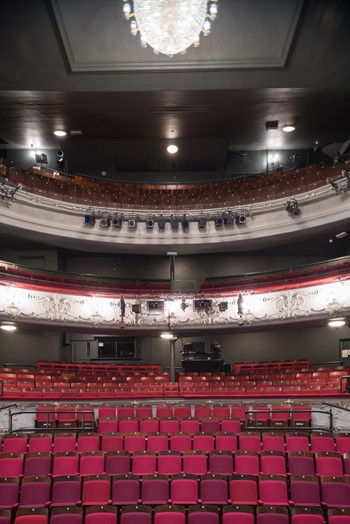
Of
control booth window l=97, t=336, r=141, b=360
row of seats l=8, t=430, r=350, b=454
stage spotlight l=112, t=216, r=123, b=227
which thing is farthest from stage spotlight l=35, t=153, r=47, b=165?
row of seats l=8, t=430, r=350, b=454

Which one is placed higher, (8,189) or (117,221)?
(8,189)

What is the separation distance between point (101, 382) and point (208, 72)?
7613 millimetres

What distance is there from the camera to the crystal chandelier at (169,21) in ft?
25.5

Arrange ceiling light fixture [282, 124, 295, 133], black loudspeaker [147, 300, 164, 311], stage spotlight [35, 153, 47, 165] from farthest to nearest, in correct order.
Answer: stage spotlight [35, 153, 47, 165]
ceiling light fixture [282, 124, 295, 133]
black loudspeaker [147, 300, 164, 311]

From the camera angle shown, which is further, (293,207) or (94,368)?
(94,368)

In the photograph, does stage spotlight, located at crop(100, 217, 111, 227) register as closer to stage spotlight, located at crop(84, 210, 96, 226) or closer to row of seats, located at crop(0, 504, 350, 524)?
stage spotlight, located at crop(84, 210, 96, 226)

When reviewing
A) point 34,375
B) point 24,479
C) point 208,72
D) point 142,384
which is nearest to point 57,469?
point 24,479

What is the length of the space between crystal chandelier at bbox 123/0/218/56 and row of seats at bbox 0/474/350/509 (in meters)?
6.03

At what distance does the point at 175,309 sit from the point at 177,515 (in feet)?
30.5

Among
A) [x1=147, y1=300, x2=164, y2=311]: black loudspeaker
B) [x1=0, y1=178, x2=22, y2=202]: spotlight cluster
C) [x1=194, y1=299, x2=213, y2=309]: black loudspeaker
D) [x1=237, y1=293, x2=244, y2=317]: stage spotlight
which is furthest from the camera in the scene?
[x1=147, y1=300, x2=164, y2=311]: black loudspeaker

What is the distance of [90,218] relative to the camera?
1481cm

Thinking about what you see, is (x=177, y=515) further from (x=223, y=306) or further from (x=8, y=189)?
(x=8, y=189)

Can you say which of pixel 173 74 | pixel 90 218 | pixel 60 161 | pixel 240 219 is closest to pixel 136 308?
pixel 90 218

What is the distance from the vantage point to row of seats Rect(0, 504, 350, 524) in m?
5.20
